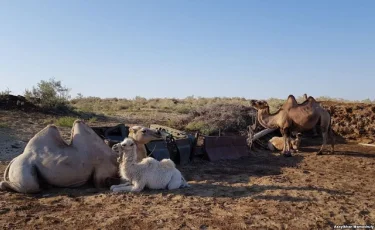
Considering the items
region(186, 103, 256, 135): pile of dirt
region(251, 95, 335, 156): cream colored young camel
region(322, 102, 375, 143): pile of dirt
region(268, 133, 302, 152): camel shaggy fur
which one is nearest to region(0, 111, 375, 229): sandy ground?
region(251, 95, 335, 156): cream colored young camel

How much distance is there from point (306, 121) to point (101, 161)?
7.59 metres

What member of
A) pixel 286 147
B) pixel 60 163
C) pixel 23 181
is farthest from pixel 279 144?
pixel 23 181

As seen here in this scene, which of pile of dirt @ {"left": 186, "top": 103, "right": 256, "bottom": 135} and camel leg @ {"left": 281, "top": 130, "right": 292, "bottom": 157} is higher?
pile of dirt @ {"left": 186, "top": 103, "right": 256, "bottom": 135}

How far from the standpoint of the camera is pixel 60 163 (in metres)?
6.82

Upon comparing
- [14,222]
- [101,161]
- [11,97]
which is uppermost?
[11,97]

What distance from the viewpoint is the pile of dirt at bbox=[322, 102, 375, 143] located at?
15408 millimetres

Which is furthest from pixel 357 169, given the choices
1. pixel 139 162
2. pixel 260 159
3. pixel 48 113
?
pixel 48 113

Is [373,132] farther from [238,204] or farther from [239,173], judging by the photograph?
[238,204]

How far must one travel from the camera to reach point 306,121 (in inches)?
498

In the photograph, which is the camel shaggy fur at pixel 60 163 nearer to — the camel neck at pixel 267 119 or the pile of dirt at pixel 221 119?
the camel neck at pixel 267 119

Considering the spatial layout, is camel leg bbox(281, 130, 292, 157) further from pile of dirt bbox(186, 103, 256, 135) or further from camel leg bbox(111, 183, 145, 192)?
camel leg bbox(111, 183, 145, 192)

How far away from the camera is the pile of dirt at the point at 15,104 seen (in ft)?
55.6

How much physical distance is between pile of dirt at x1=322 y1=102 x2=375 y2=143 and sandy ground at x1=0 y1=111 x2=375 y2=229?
23.6ft

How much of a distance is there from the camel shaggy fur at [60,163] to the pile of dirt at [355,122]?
35.9 feet
